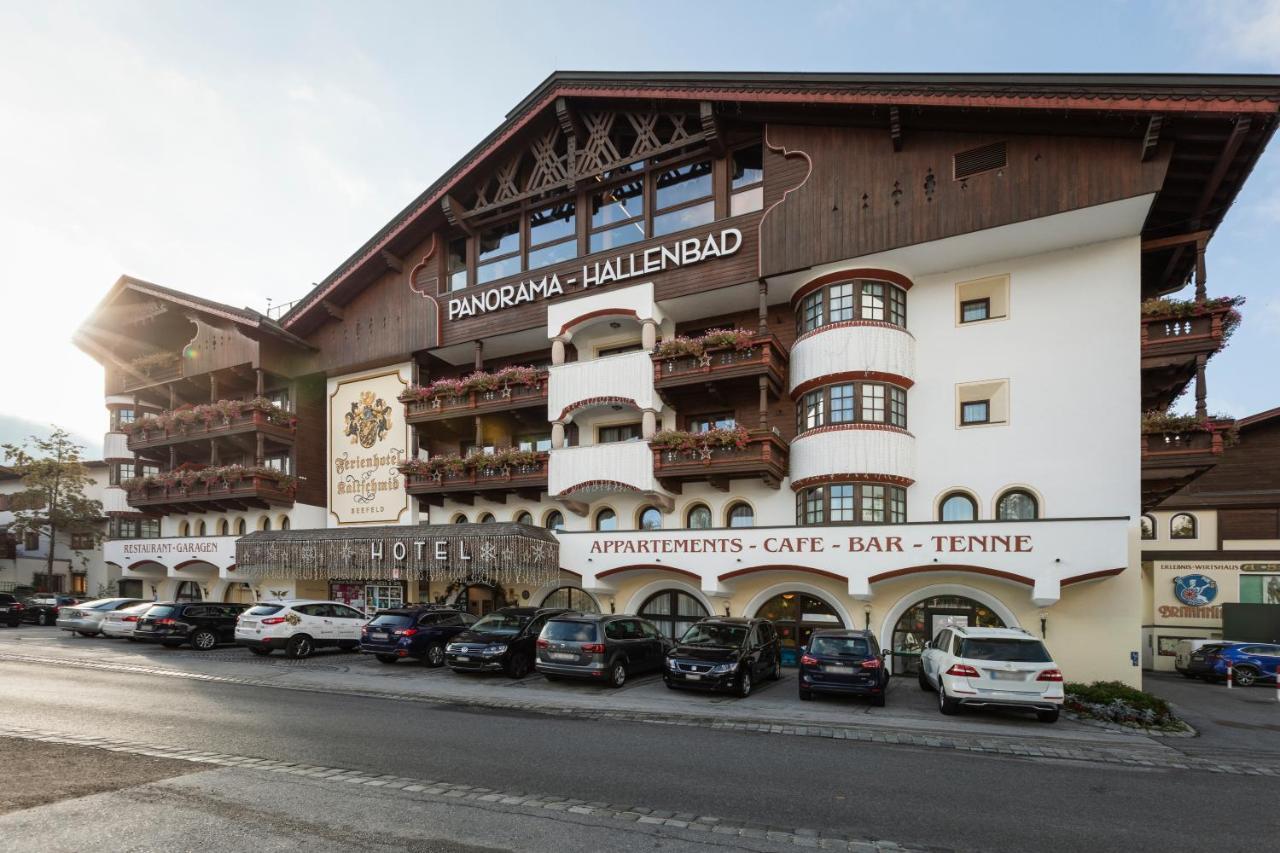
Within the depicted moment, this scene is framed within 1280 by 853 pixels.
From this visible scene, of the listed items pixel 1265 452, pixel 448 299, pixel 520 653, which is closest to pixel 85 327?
pixel 448 299

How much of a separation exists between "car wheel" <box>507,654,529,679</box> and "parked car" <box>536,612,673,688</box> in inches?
43.8

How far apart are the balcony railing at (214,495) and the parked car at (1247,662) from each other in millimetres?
37786

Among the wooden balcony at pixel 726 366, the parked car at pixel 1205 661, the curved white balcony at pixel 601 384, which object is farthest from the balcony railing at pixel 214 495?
the parked car at pixel 1205 661

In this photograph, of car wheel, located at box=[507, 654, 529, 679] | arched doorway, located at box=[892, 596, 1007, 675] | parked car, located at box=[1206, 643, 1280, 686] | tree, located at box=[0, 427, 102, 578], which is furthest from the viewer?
tree, located at box=[0, 427, 102, 578]

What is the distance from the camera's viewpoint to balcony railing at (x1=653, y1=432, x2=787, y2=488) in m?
21.0

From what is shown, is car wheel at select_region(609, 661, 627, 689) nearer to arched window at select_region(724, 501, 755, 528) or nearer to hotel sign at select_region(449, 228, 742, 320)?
arched window at select_region(724, 501, 755, 528)

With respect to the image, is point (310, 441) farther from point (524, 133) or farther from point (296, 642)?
point (524, 133)

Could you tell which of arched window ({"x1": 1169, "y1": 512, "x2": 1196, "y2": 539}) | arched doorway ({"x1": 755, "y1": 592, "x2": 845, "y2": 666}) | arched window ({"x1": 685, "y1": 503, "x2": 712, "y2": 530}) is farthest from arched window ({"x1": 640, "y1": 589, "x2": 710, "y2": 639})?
arched window ({"x1": 1169, "y1": 512, "x2": 1196, "y2": 539})

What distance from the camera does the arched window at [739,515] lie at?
23.1 meters

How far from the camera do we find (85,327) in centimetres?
4022

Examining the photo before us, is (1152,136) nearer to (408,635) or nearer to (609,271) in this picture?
(609,271)

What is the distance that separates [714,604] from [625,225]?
14111mm

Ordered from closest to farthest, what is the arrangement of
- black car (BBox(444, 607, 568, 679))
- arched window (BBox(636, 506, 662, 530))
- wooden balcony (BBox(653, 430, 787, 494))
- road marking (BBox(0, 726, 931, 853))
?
road marking (BBox(0, 726, 931, 853)), black car (BBox(444, 607, 568, 679)), wooden balcony (BBox(653, 430, 787, 494)), arched window (BBox(636, 506, 662, 530))

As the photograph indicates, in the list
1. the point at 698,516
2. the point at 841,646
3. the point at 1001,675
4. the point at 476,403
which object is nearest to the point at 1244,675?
the point at 1001,675
